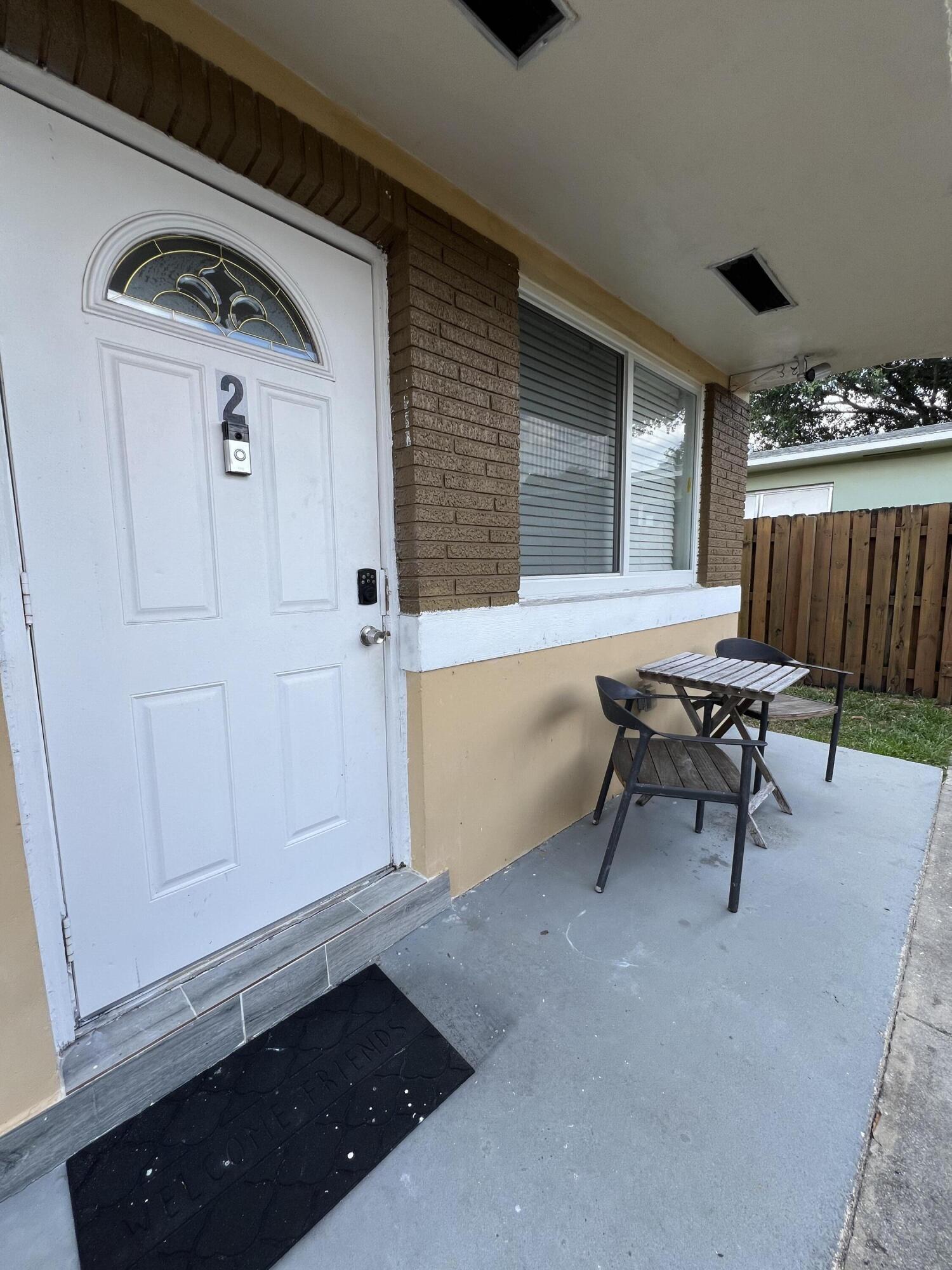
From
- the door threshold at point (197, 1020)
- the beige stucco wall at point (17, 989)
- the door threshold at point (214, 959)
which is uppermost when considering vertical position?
the beige stucco wall at point (17, 989)

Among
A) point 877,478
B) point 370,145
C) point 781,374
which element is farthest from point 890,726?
point 877,478

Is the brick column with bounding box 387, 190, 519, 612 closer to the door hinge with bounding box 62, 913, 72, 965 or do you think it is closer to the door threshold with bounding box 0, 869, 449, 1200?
the door threshold with bounding box 0, 869, 449, 1200

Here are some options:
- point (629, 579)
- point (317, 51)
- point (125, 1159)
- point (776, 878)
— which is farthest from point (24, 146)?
point (776, 878)

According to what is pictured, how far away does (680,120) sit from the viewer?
1.69 meters

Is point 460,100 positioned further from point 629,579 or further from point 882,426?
point 882,426

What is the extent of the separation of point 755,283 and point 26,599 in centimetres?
331

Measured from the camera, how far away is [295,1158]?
1.27 metres

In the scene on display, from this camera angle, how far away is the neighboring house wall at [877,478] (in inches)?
319

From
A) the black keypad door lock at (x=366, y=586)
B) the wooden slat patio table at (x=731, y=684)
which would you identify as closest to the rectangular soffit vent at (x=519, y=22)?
the black keypad door lock at (x=366, y=586)

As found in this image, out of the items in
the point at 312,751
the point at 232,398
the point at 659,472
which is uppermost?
the point at 659,472

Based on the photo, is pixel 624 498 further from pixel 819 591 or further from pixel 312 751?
pixel 819 591

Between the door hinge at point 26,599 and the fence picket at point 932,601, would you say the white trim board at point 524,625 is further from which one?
the fence picket at point 932,601

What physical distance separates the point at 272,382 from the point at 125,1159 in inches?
82.8

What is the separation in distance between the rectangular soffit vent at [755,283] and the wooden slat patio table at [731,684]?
77.5 inches
